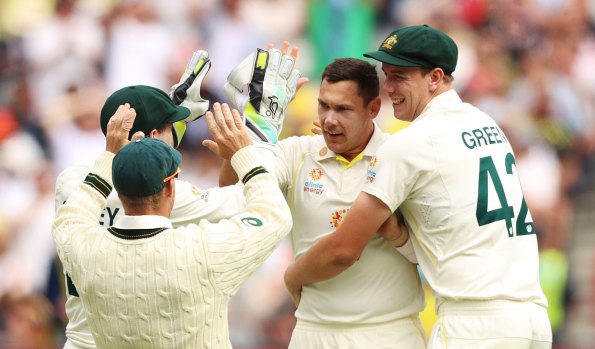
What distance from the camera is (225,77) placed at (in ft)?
32.8

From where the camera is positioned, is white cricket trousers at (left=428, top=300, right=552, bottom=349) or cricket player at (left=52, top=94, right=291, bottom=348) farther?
white cricket trousers at (left=428, top=300, right=552, bottom=349)

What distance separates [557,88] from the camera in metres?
10.7

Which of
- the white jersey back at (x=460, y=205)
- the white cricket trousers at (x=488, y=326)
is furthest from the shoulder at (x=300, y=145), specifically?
the white cricket trousers at (x=488, y=326)

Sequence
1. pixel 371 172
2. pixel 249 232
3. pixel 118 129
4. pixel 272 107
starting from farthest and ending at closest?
pixel 272 107 < pixel 371 172 < pixel 118 129 < pixel 249 232

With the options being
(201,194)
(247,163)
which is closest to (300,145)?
(201,194)

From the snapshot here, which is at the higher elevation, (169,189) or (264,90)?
(264,90)

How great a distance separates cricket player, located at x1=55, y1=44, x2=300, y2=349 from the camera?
15.6 ft

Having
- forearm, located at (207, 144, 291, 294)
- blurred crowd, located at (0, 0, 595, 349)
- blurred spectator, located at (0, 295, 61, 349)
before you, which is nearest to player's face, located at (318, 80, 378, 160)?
forearm, located at (207, 144, 291, 294)

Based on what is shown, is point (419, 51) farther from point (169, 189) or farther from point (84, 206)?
point (84, 206)

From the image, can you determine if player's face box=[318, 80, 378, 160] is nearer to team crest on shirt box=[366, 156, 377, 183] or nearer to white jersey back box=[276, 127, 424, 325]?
white jersey back box=[276, 127, 424, 325]

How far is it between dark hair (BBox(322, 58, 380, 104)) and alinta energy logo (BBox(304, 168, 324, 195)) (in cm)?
42

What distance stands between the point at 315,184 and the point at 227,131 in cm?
109

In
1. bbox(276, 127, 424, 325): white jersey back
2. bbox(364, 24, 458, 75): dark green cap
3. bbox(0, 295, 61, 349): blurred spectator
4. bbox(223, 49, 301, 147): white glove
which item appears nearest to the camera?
bbox(364, 24, 458, 75): dark green cap

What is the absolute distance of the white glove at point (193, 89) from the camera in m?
5.47
